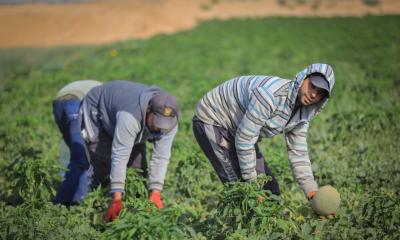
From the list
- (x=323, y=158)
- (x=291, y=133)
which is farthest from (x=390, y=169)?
(x=291, y=133)

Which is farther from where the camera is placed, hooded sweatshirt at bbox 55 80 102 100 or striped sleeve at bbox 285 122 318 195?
hooded sweatshirt at bbox 55 80 102 100

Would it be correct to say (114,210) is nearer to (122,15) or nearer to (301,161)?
(301,161)

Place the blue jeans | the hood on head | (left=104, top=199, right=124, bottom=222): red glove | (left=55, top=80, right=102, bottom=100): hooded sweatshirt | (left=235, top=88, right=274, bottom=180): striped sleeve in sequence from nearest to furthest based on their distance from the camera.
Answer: the hood on head
(left=235, top=88, right=274, bottom=180): striped sleeve
(left=104, top=199, right=124, bottom=222): red glove
the blue jeans
(left=55, top=80, right=102, bottom=100): hooded sweatshirt

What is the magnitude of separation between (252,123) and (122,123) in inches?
44.9

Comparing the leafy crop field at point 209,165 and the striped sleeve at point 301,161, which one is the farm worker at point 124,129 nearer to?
the leafy crop field at point 209,165

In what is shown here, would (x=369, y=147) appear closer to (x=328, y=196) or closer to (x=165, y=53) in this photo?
(x=328, y=196)

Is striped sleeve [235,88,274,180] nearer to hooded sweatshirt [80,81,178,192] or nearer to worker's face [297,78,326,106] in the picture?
worker's face [297,78,326,106]

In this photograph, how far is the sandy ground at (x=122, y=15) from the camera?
27359mm

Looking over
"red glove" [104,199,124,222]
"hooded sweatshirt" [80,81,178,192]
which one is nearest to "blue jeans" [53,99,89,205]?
"hooded sweatshirt" [80,81,178,192]

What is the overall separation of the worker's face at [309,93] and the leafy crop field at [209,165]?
73 centimetres

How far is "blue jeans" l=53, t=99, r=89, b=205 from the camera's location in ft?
17.2

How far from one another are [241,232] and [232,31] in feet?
67.0

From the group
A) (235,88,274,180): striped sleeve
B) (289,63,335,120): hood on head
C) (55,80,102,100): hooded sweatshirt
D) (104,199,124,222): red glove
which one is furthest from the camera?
(55,80,102,100): hooded sweatshirt

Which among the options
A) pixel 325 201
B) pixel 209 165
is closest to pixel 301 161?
pixel 325 201
